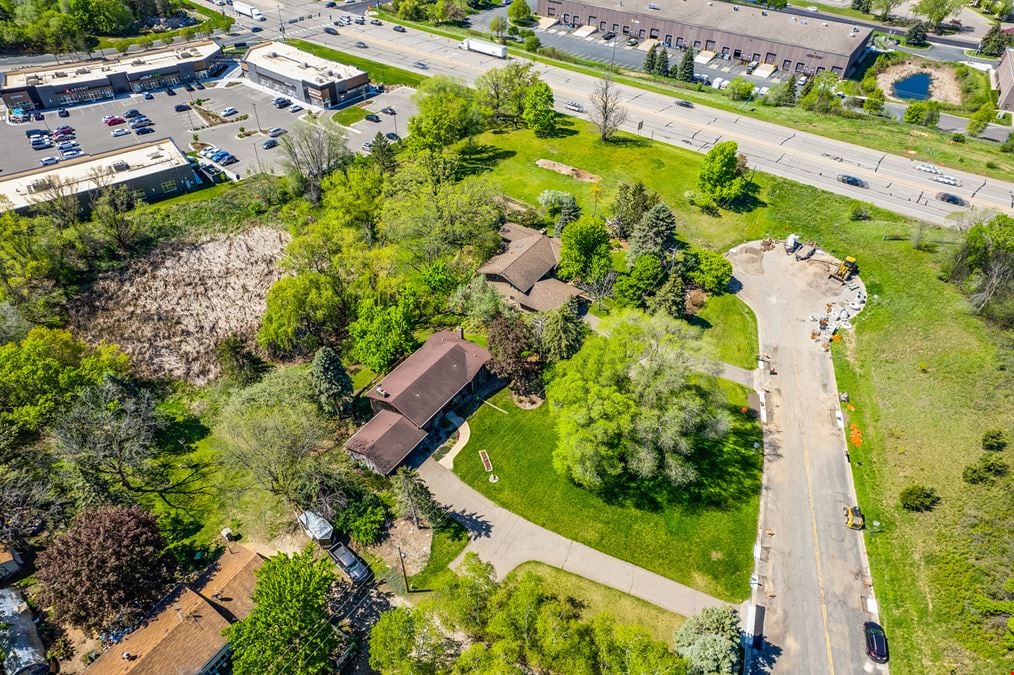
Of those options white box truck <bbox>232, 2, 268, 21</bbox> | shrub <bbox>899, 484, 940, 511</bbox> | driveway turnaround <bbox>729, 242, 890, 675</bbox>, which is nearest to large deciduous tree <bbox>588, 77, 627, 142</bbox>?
driveway turnaround <bbox>729, 242, 890, 675</bbox>

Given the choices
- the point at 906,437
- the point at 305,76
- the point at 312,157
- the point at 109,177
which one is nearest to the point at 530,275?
the point at 312,157

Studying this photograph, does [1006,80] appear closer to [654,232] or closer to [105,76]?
[654,232]

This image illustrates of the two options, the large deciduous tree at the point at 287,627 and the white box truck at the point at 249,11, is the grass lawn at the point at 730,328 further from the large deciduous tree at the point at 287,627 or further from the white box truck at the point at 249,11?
the white box truck at the point at 249,11

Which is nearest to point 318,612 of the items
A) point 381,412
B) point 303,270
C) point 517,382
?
point 381,412

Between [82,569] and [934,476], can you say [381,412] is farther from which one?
[934,476]

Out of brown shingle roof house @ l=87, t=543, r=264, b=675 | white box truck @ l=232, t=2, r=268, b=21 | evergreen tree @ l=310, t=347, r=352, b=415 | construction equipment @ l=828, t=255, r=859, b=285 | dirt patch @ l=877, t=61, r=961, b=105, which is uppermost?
white box truck @ l=232, t=2, r=268, b=21

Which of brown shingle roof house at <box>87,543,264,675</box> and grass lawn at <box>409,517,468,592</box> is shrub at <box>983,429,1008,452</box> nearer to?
grass lawn at <box>409,517,468,592</box>
